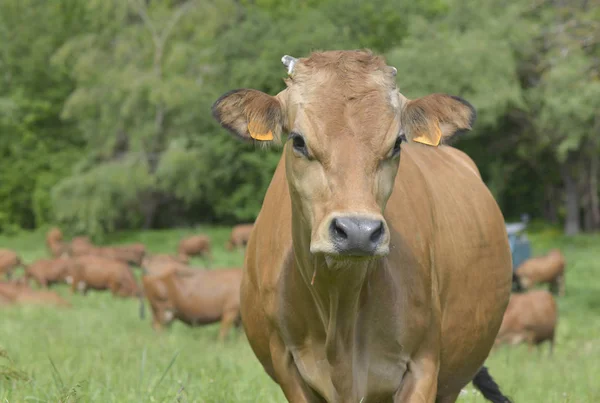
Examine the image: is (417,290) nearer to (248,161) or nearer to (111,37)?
(248,161)

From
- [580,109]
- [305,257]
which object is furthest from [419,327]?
[580,109]

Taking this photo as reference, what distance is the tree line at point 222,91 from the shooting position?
32.8 m

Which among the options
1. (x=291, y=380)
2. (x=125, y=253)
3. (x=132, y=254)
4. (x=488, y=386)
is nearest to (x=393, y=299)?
(x=291, y=380)

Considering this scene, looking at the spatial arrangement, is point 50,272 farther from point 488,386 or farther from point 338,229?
point 338,229

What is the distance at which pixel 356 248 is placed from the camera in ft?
10.3

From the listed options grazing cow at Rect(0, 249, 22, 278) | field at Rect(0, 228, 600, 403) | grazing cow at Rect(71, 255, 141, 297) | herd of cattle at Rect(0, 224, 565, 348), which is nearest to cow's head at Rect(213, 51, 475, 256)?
field at Rect(0, 228, 600, 403)

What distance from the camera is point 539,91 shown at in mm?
33750

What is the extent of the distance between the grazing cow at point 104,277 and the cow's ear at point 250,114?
19.2m

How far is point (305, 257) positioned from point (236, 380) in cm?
282

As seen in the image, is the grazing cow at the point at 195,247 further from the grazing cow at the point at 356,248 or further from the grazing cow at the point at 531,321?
the grazing cow at the point at 356,248

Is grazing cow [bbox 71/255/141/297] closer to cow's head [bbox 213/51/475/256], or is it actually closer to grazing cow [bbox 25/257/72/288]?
grazing cow [bbox 25/257/72/288]

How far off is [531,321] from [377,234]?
1193 cm

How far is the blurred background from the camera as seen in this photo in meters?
27.9

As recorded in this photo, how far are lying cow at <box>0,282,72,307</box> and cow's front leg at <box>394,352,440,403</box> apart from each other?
1500 cm
